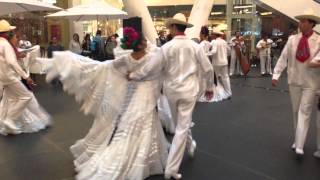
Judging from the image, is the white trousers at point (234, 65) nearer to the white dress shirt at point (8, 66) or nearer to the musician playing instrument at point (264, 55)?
the musician playing instrument at point (264, 55)

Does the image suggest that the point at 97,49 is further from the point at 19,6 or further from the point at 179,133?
the point at 179,133

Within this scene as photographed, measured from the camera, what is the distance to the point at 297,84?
20.2 feet

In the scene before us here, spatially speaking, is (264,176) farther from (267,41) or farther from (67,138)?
(267,41)

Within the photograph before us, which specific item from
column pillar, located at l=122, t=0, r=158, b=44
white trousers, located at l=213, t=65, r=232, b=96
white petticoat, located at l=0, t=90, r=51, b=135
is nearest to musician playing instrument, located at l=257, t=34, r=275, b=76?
column pillar, located at l=122, t=0, r=158, b=44

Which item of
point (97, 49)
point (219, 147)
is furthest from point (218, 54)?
point (97, 49)

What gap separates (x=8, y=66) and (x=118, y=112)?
3159mm

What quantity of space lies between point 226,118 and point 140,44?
4.12 meters

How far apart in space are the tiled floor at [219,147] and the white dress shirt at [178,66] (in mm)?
1063

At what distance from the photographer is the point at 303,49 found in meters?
6.04

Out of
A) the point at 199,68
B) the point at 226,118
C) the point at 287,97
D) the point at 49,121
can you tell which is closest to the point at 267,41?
the point at 287,97

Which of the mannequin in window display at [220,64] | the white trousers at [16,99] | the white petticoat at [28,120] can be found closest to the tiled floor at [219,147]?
the white petticoat at [28,120]

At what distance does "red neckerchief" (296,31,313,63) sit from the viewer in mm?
6016

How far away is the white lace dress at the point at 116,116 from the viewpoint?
5.08 m

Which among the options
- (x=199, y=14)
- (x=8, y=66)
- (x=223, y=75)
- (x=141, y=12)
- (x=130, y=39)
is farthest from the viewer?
(x=199, y=14)
